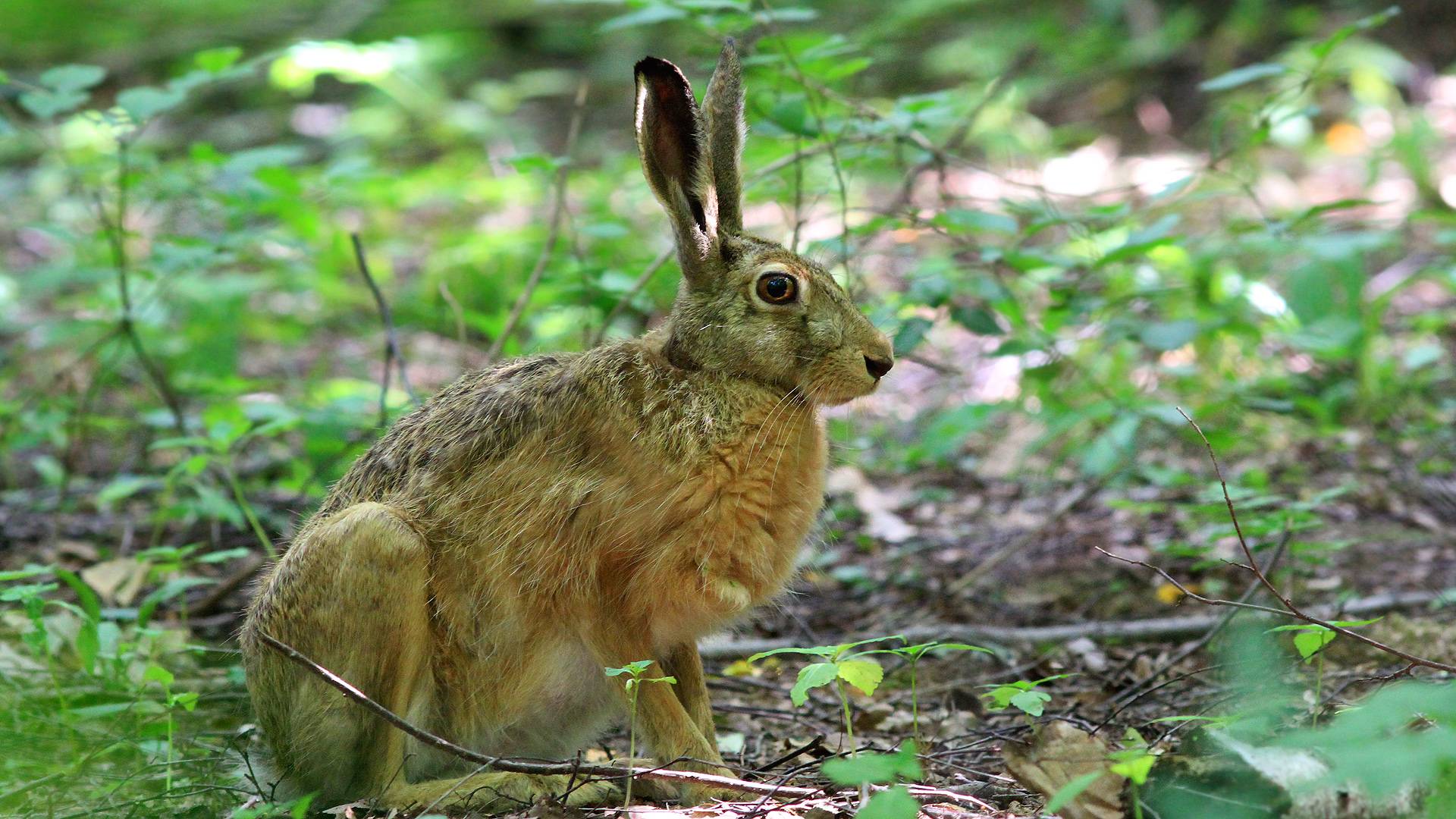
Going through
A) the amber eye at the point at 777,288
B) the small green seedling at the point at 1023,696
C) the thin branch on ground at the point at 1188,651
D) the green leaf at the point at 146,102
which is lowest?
the thin branch on ground at the point at 1188,651

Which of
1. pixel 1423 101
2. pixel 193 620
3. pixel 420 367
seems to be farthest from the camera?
pixel 1423 101

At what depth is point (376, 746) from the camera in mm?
4031

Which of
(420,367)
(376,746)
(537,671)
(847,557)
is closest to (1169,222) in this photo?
(847,557)

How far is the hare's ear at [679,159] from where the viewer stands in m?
3.98

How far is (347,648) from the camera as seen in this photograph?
3.89 meters

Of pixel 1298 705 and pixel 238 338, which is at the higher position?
pixel 238 338

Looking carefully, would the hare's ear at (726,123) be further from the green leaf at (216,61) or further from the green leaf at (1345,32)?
the green leaf at (216,61)

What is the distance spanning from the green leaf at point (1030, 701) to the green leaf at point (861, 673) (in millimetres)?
373

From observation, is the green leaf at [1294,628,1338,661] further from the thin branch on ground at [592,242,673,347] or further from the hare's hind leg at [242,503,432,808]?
the thin branch on ground at [592,242,673,347]

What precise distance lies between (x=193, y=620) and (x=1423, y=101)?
1152 centimetres

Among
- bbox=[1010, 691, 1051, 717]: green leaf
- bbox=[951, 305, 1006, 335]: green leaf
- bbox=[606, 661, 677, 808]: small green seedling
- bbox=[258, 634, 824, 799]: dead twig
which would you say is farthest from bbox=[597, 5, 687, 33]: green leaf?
bbox=[1010, 691, 1051, 717]: green leaf

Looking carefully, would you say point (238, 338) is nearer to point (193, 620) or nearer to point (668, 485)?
point (193, 620)

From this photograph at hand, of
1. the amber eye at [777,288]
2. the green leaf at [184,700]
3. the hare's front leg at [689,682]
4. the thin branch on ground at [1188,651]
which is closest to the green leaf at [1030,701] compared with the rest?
the thin branch on ground at [1188,651]

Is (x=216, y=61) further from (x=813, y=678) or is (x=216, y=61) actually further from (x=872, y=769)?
(x=872, y=769)
